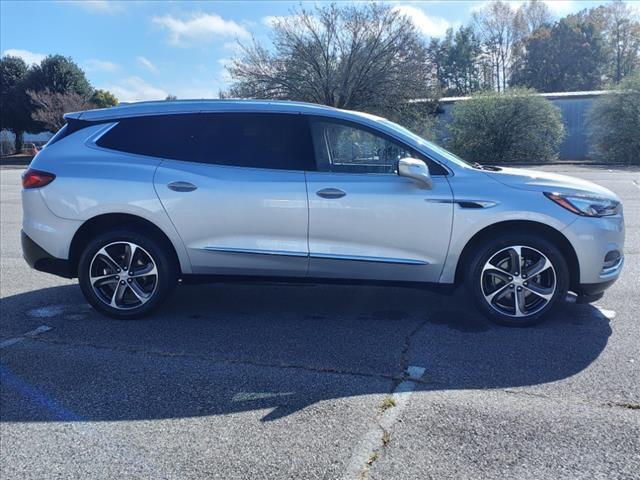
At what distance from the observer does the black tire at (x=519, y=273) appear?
16.5 ft

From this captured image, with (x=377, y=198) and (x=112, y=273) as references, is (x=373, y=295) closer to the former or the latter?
(x=377, y=198)

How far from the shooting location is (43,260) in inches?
221

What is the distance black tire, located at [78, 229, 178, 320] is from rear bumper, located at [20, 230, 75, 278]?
0.63ft

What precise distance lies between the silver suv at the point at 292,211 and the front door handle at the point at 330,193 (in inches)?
0.5

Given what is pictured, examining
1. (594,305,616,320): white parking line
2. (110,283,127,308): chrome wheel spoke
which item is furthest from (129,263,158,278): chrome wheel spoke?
(594,305,616,320): white parking line

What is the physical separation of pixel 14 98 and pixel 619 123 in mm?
47162

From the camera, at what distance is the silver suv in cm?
507

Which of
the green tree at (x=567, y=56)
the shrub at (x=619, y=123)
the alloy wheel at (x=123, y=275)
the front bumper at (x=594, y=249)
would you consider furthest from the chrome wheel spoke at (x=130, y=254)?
the green tree at (x=567, y=56)

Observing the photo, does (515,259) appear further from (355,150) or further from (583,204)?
(355,150)

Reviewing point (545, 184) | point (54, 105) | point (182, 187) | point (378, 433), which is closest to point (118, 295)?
point (182, 187)

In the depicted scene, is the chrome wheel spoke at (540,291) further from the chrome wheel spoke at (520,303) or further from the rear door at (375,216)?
the rear door at (375,216)

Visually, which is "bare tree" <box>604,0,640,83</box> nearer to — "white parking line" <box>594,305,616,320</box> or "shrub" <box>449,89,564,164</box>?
"shrub" <box>449,89,564,164</box>

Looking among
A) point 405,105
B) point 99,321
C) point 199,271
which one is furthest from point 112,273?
point 405,105

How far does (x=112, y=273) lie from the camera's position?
217 inches
